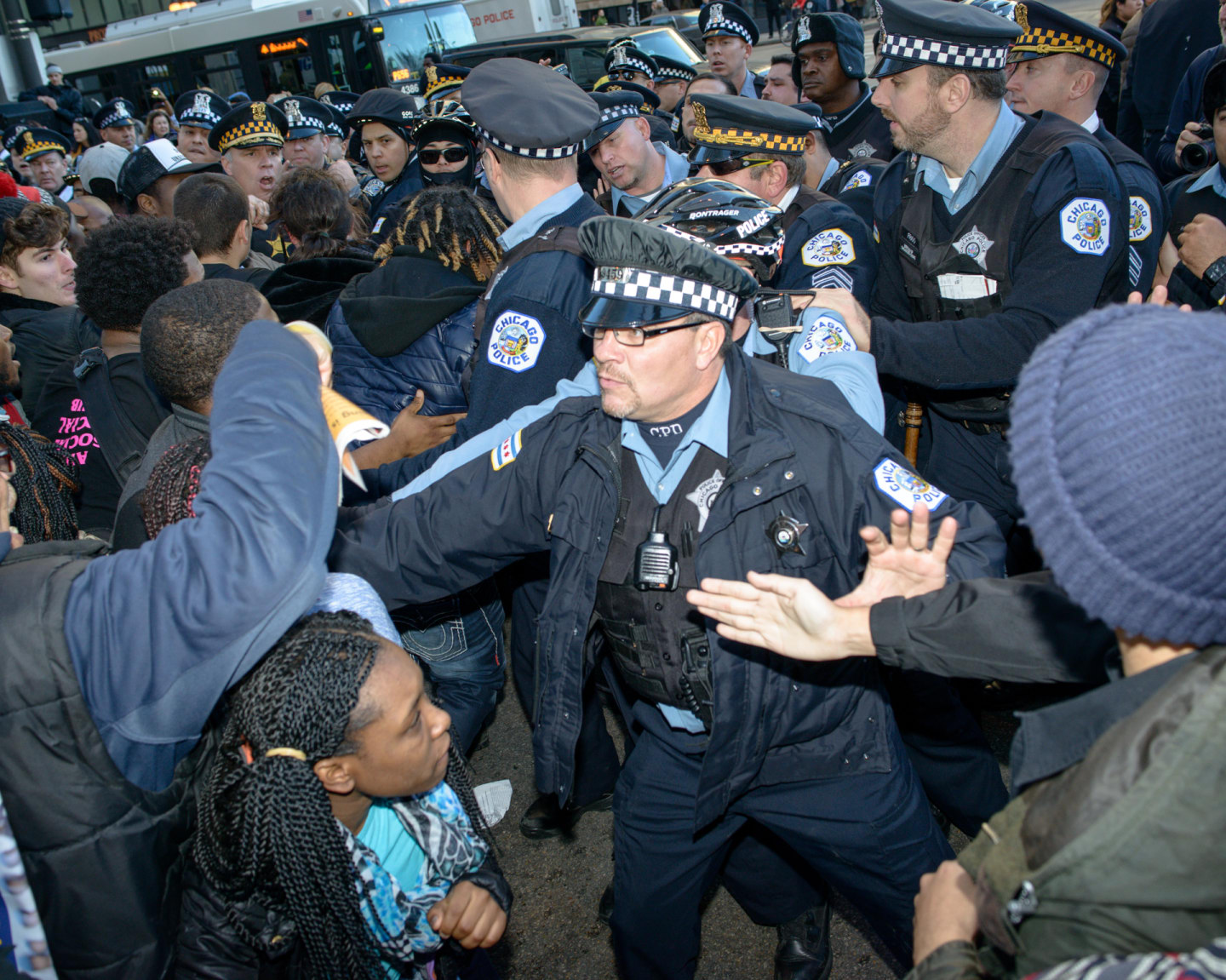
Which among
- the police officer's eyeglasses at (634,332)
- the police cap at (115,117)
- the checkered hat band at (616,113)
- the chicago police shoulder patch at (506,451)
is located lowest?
the chicago police shoulder patch at (506,451)

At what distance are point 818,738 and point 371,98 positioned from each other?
554 cm

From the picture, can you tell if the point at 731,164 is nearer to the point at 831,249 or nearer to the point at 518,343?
the point at 831,249

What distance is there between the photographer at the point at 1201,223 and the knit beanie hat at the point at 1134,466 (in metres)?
2.41

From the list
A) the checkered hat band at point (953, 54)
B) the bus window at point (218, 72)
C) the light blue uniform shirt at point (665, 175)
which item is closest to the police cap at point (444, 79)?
the light blue uniform shirt at point (665, 175)

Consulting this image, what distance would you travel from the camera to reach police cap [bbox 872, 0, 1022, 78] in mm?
3266

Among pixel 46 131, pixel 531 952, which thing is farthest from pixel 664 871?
pixel 46 131

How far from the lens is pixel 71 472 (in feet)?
9.58

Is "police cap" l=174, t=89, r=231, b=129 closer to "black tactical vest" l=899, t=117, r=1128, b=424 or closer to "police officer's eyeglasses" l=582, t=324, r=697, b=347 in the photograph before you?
"black tactical vest" l=899, t=117, r=1128, b=424

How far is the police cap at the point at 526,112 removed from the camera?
317cm

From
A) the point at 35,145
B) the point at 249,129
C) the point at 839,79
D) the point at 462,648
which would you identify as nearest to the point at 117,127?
the point at 35,145

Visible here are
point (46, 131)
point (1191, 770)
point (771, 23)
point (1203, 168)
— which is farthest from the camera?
point (771, 23)

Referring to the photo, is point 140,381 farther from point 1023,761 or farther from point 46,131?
point 46,131

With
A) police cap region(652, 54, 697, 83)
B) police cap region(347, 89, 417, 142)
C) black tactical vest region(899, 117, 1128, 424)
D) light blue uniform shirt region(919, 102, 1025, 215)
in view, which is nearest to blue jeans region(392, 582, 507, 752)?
black tactical vest region(899, 117, 1128, 424)

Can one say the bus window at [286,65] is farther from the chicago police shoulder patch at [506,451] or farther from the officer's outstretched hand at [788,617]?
the officer's outstretched hand at [788,617]
